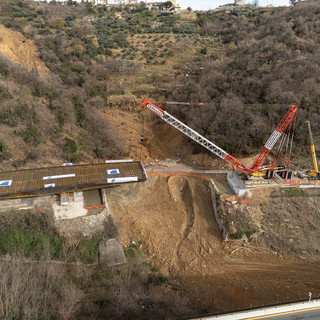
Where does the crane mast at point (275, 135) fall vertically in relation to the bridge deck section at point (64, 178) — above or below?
above

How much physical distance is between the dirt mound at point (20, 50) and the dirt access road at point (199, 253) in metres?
31.5

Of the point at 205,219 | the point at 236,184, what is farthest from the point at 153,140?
the point at 205,219

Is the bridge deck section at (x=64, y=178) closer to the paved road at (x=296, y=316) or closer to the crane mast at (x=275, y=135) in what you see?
the crane mast at (x=275, y=135)

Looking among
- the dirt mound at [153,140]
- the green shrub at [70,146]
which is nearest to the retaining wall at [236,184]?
the dirt mound at [153,140]

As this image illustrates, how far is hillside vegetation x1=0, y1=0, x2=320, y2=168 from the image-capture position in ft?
98.9

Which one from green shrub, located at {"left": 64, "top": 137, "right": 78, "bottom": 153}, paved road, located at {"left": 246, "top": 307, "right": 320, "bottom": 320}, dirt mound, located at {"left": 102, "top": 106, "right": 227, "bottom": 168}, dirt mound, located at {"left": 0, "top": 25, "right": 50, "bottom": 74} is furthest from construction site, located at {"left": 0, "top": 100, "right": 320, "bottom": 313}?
dirt mound, located at {"left": 0, "top": 25, "right": 50, "bottom": 74}

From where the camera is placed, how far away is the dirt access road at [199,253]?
64.5ft

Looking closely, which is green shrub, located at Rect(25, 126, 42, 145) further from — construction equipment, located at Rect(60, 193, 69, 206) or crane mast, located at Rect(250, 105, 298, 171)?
crane mast, located at Rect(250, 105, 298, 171)

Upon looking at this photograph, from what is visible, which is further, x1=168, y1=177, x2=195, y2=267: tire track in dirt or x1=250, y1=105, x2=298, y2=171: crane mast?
x1=250, y1=105, x2=298, y2=171: crane mast

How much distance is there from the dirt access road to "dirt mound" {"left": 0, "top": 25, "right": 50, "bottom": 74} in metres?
31.5

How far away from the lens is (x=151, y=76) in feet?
161

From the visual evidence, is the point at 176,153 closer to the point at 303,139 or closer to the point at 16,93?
the point at 303,139

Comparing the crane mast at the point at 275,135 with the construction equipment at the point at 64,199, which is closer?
the construction equipment at the point at 64,199

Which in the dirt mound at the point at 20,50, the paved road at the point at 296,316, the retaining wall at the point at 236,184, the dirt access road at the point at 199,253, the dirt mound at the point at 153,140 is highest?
the dirt mound at the point at 20,50
